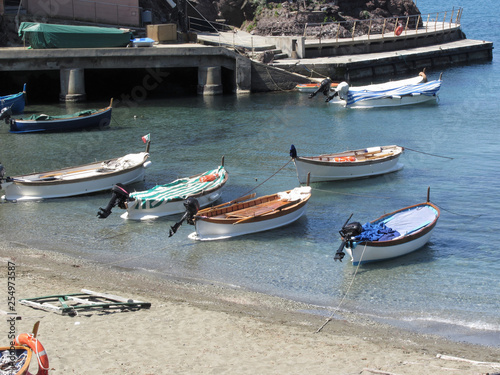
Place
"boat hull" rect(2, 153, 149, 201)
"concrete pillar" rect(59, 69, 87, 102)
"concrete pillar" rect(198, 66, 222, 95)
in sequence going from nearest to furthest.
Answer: "boat hull" rect(2, 153, 149, 201) → "concrete pillar" rect(59, 69, 87, 102) → "concrete pillar" rect(198, 66, 222, 95)

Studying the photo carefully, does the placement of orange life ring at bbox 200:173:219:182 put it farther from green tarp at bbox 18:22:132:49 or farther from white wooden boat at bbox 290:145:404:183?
green tarp at bbox 18:22:132:49

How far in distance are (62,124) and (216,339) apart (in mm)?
23243

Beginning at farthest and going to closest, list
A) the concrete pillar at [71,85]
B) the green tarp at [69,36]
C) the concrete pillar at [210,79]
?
the concrete pillar at [210,79] → the concrete pillar at [71,85] → the green tarp at [69,36]

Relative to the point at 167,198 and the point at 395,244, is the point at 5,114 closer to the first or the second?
the point at 167,198

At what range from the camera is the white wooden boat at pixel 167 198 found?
810 inches

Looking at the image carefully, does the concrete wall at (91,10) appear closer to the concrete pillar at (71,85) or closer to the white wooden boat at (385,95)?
the concrete pillar at (71,85)

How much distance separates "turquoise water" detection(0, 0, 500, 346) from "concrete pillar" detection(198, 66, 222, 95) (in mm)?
1140

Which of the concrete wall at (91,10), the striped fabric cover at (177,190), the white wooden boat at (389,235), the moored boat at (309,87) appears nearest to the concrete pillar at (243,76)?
the moored boat at (309,87)

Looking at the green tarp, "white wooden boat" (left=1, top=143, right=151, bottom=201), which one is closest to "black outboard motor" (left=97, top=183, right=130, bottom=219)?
"white wooden boat" (left=1, top=143, right=151, bottom=201)

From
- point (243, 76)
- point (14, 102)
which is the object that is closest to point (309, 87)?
point (243, 76)

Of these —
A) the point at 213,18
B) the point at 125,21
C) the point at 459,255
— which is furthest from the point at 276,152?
the point at 213,18

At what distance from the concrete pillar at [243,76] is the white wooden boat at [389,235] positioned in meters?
25.4

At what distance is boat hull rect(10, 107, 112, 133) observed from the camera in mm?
32719

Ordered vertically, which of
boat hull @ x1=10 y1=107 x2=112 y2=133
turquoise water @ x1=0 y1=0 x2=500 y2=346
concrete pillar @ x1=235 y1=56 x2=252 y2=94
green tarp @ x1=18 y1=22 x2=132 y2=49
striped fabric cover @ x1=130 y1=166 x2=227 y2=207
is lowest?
turquoise water @ x1=0 y1=0 x2=500 y2=346
